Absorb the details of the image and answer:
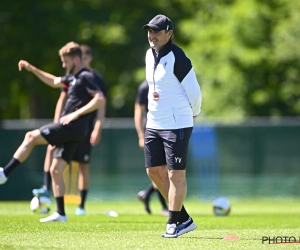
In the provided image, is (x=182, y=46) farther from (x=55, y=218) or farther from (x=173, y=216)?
(x=173, y=216)

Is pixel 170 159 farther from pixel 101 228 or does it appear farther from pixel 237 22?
pixel 237 22

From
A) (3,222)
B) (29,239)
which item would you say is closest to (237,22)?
(3,222)

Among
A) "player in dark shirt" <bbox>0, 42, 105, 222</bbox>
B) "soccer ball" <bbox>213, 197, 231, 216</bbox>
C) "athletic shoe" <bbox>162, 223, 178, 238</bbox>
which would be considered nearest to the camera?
"athletic shoe" <bbox>162, 223, 178, 238</bbox>

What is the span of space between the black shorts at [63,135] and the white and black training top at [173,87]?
2156mm

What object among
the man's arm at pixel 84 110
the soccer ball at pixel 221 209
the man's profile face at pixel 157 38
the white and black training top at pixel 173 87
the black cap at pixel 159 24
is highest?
the black cap at pixel 159 24

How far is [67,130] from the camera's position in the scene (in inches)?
412

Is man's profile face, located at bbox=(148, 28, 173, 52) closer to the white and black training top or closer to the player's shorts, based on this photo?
the white and black training top

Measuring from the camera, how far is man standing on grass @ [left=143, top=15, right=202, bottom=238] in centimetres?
848

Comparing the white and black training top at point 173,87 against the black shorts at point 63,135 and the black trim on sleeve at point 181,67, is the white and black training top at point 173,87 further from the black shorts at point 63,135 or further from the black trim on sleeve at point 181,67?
the black shorts at point 63,135

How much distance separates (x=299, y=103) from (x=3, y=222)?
1690cm

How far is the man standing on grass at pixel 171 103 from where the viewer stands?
334 inches

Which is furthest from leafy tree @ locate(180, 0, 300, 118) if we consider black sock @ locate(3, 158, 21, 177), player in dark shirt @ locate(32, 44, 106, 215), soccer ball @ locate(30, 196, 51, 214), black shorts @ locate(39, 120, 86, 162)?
black sock @ locate(3, 158, 21, 177)

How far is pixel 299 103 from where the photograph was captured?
25609 millimetres

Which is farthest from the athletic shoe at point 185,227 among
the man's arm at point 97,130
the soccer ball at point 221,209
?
the soccer ball at point 221,209
